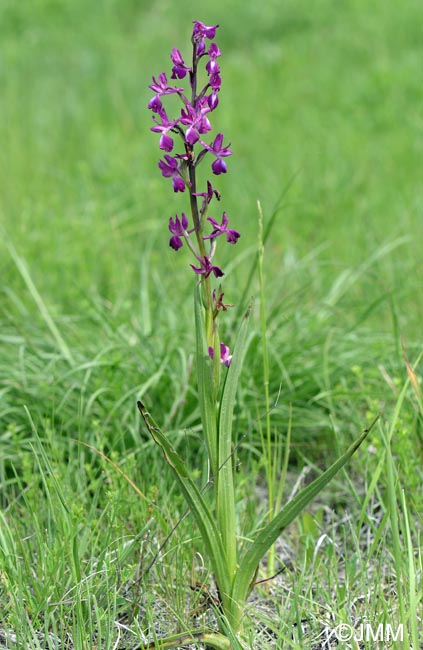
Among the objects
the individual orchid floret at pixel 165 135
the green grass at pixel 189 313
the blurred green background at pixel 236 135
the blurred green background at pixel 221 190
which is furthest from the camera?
the blurred green background at pixel 236 135

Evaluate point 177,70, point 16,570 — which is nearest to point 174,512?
point 16,570

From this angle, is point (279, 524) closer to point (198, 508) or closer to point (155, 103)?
point (198, 508)

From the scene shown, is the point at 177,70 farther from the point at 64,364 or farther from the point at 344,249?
the point at 344,249

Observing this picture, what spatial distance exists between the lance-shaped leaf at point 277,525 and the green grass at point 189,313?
94 mm

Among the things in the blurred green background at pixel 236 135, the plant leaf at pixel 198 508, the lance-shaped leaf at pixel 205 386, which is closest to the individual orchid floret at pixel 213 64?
the lance-shaped leaf at pixel 205 386

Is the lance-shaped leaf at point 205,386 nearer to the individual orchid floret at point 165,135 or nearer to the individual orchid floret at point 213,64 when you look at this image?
the individual orchid floret at point 165,135

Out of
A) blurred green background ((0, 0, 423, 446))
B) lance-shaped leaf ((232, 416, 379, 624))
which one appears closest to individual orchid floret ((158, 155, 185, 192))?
lance-shaped leaf ((232, 416, 379, 624))

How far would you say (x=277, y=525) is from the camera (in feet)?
5.65

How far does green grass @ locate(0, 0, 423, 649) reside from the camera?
199cm

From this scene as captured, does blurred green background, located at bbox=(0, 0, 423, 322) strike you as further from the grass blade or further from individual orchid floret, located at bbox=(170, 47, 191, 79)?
individual orchid floret, located at bbox=(170, 47, 191, 79)

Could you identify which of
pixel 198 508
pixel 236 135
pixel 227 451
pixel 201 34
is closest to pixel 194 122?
pixel 201 34

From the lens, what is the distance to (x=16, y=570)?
196cm

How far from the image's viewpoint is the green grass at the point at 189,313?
199 centimetres

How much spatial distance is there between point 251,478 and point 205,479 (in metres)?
0.61
